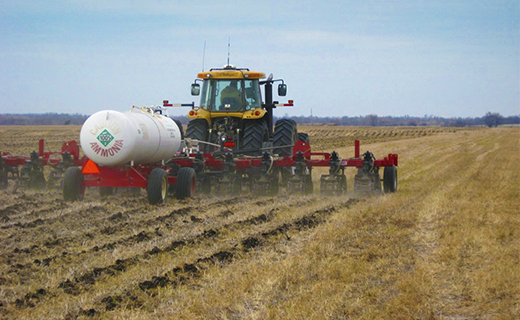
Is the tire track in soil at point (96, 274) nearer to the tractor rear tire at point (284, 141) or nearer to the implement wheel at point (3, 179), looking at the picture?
the tractor rear tire at point (284, 141)

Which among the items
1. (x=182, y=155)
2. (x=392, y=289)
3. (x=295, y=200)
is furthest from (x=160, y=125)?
(x=392, y=289)

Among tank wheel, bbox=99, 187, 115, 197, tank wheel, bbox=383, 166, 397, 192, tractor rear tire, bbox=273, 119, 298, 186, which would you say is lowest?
tank wheel, bbox=99, 187, 115, 197

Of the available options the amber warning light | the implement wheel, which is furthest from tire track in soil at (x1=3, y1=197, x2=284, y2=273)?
the implement wheel

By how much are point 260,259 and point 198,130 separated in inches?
313

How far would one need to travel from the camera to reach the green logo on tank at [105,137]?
10.7 m

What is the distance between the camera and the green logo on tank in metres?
10.7

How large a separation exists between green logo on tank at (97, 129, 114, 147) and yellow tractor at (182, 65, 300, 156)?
3.63m

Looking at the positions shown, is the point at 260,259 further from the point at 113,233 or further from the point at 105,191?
the point at 105,191

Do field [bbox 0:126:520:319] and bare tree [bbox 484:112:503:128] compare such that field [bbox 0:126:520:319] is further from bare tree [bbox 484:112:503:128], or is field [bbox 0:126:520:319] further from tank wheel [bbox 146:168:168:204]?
bare tree [bbox 484:112:503:128]

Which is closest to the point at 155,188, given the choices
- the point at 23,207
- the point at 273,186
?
the point at 23,207

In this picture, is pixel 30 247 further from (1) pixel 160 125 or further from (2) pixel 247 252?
(1) pixel 160 125

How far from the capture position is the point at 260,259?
655 cm

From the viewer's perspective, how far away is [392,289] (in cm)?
552

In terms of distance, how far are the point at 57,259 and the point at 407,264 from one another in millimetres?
3542
